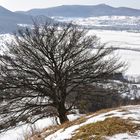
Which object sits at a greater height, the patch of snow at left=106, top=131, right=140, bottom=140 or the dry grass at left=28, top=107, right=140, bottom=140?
the dry grass at left=28, top=107, right=140, bottom=140

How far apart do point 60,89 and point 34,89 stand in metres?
1.39

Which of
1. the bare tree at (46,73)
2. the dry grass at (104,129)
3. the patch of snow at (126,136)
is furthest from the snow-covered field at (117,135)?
the bare tree at (46,73)

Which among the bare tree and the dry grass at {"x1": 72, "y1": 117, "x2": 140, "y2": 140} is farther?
the bare tree

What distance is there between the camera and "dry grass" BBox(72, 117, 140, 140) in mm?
7336

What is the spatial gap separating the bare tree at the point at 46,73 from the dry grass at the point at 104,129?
11210mm

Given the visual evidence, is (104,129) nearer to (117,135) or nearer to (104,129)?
(104,129)

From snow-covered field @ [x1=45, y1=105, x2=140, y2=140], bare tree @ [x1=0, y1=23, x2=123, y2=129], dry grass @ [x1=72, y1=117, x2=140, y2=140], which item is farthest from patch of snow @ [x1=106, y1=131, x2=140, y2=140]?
bare tree @ [x1=0, y1=23, x2=123, y2=129]

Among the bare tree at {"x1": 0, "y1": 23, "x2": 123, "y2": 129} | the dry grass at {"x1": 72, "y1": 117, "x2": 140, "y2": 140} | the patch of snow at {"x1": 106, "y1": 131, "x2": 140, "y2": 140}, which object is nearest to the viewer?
the patch of snow at {"x1": 106, "y1": 131, "x2": 140, "y2": 140}

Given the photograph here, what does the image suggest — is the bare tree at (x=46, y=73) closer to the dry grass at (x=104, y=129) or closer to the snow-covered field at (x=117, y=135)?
the snow-covered field at (x=117, y=135)

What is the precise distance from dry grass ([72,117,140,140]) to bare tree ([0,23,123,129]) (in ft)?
36.8

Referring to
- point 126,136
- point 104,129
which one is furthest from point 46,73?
point 126,136

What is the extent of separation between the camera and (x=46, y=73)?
66.3 ft

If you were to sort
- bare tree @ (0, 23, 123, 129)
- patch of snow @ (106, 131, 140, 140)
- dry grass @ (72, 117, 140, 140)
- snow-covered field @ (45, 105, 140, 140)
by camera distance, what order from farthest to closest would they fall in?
bare tree @ (0, 23, 123, 129) → dry grass @ (72, 117, 140, 140) → snow-covered field @ (45, 105, 140, 140) → patch of snow @ (106, 131, 140, 140)

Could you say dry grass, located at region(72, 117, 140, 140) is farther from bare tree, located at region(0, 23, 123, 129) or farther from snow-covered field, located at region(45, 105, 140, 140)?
bare tree, located at region(0, 23, 123, 129)
